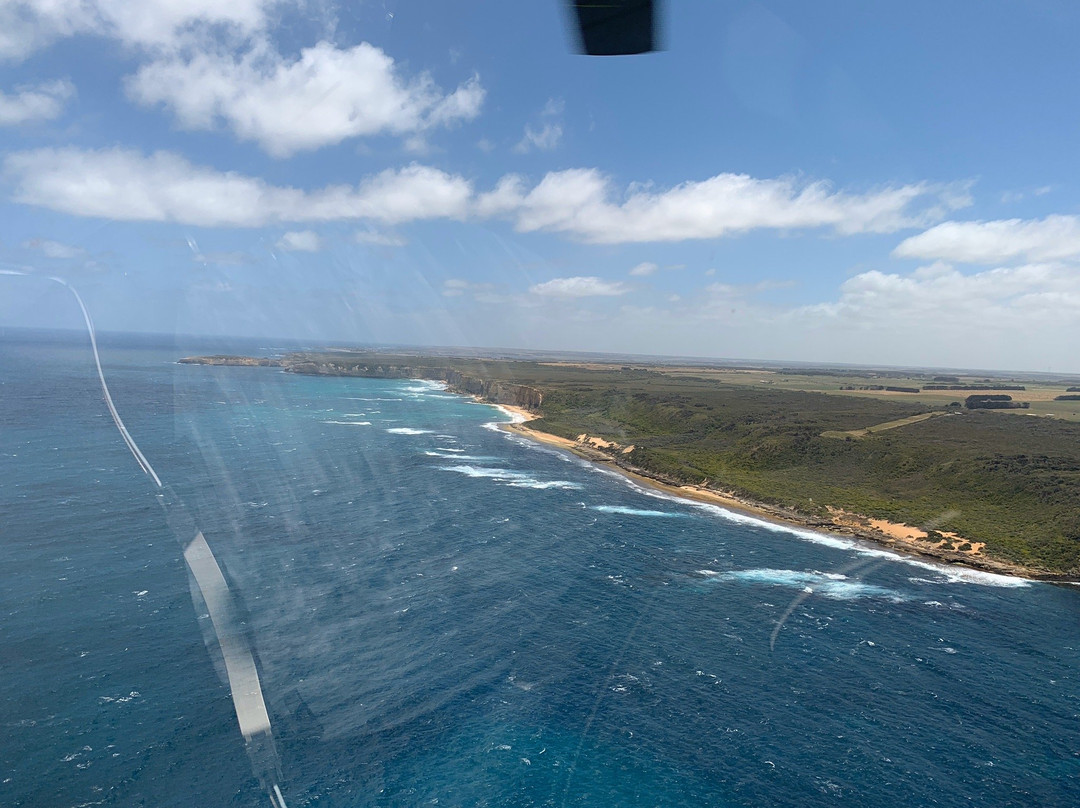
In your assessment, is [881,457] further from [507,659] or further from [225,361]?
[225,361]

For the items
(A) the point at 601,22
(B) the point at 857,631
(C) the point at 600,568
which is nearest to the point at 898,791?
(B) the point at 857,631

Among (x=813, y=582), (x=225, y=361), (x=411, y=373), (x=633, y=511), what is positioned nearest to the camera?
(x=813, y=582)

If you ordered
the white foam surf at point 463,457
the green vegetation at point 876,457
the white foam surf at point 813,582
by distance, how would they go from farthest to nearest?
the white foam surf at point 463,457
the green vegetation at point 876,457
the white foam surf at point 813,582

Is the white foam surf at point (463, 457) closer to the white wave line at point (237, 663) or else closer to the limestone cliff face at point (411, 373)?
the white wave line at point (237, 663)

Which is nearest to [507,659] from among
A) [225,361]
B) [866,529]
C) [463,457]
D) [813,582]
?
[813,582]

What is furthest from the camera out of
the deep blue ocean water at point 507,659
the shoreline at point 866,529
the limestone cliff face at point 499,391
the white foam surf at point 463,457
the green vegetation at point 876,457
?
the limestone cliff face at point 499,391

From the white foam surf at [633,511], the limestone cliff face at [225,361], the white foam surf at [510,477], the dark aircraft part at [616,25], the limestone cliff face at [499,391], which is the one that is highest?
the dark aircraft part at [616,25]

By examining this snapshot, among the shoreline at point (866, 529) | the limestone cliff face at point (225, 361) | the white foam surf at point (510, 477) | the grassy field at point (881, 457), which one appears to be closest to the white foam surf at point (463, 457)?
the white foam surf at point (510, 477)
